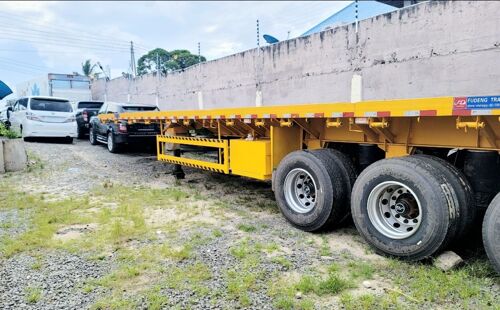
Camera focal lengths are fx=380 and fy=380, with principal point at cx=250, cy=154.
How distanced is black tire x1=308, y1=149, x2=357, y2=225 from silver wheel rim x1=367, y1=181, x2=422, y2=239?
1.83 ft

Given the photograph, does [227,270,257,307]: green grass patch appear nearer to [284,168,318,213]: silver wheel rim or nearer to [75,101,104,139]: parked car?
[284,168,318,213]: silver wheel rim

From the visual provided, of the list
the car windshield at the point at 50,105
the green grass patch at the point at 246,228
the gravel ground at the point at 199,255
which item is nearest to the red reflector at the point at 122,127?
the gravel ground at the point at 199,255

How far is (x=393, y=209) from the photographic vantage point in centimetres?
396

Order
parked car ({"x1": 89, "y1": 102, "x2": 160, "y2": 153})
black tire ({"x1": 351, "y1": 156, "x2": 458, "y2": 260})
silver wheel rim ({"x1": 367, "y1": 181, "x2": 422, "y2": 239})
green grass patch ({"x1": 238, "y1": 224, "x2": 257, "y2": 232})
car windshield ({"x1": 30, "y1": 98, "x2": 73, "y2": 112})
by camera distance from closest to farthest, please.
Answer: black tire ({"x1": 351, "y1": 156, "x2": 458, "y2": 260}), silver wheel rim ({"x1": 367, "y1": 181, "x2": 422, "y2": 239}), green grass patch ({"x1": 238, "y1": 224, "x2": 257, "y2": 232}), parked car ({"x1": 89, "y1": 102, "x2": 160, "y2": 153}), car windshield ({"x1": 30, "y1": 98, "x2": 73, "y2": 112})

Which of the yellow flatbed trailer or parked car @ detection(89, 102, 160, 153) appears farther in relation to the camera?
parked car @ detection(89, 102, 160, 153)

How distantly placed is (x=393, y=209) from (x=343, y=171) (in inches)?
31.3

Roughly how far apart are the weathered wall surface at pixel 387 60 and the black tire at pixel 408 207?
4673 mm

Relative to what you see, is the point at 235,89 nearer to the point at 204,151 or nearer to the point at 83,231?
the point at 204,151

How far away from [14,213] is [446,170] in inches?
227

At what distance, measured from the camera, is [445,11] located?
781 cm

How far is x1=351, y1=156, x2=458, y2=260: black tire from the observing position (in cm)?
343

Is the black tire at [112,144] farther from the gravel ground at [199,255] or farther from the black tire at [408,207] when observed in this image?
the black tire at [408,207]

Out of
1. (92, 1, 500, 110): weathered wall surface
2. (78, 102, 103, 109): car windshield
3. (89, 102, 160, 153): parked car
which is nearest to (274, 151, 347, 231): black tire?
(92, 1, 500, 110): weathered wall surface

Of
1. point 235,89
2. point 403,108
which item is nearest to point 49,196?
point 403,108
